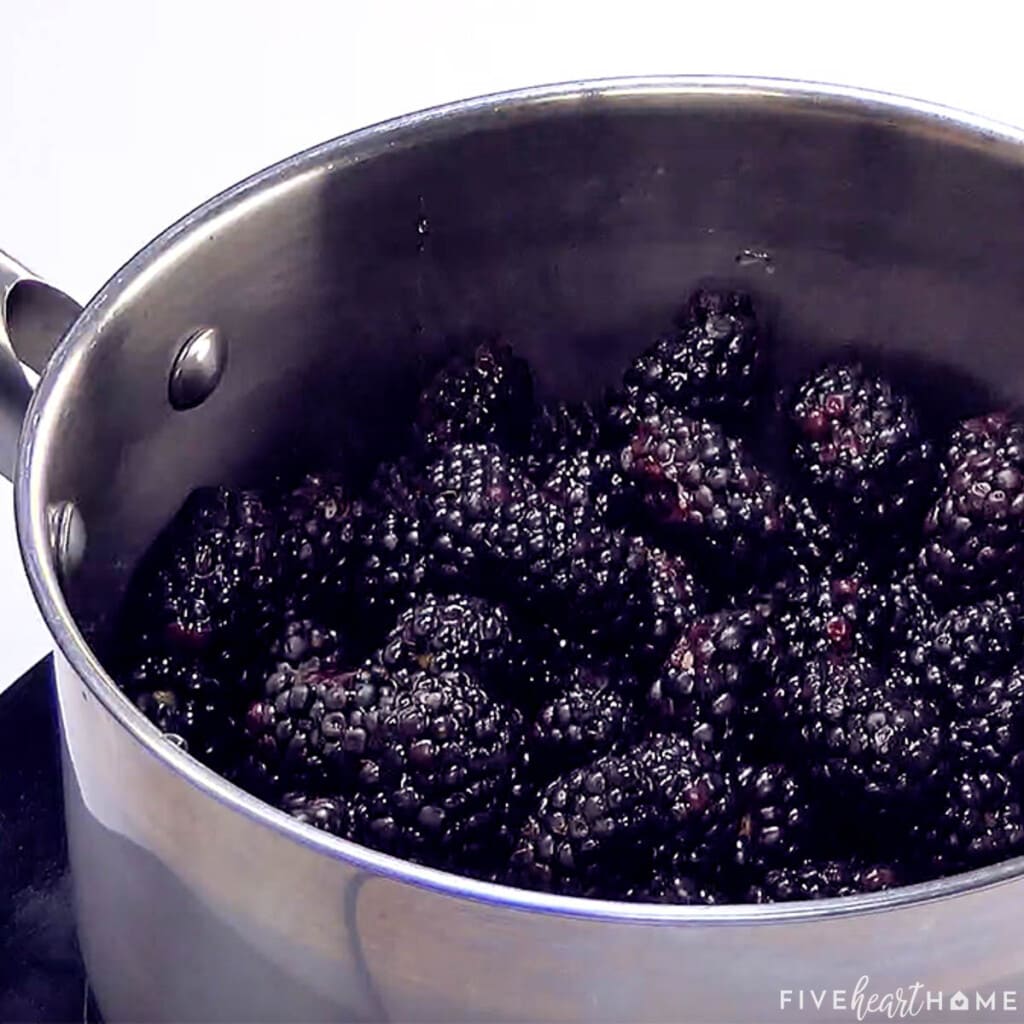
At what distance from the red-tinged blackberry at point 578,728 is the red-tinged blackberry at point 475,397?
17cm

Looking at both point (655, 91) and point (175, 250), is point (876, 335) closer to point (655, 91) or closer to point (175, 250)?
point (655, 91)

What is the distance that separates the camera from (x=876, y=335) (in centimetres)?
84

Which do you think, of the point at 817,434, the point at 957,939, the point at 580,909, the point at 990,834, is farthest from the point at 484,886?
the point at 817,434

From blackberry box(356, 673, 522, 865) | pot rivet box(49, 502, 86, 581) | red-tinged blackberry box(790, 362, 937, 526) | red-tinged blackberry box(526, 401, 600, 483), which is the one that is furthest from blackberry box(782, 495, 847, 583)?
pot rivet box(49, 502, 86, 581)

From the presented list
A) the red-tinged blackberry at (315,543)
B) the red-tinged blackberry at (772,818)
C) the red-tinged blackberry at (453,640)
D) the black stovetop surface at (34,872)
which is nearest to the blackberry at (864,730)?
the red-tinged blackberry at (772,818)

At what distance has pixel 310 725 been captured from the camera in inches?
27.1

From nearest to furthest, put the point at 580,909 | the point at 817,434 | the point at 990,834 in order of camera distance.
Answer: the point at 580,909 < the point at 990,834 < the point at 817,434

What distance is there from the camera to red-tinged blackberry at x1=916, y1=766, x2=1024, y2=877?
2.23 ft

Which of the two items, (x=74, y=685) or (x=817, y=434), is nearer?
(x=74, y=685)

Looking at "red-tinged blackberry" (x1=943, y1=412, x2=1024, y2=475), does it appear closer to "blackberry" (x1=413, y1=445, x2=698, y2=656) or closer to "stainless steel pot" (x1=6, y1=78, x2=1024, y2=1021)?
"stainless steel pot" (x1=6, y1=78, x2=1024, y2=1021)

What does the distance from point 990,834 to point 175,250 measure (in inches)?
17.7

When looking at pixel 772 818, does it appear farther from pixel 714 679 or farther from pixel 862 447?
pixel 862 447

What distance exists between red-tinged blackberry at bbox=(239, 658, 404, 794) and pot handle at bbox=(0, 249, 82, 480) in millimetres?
166

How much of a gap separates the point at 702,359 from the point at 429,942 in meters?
0.42
